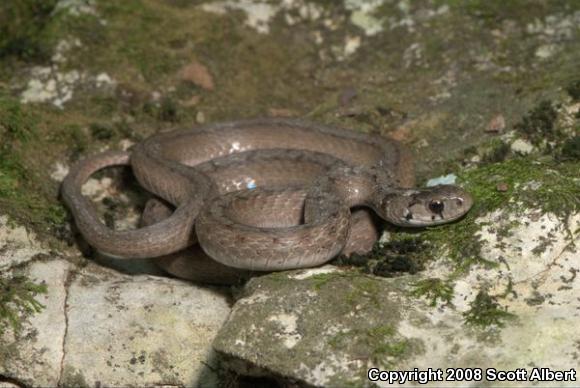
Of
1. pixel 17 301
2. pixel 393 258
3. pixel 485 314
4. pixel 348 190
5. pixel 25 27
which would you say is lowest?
pixel 17 301

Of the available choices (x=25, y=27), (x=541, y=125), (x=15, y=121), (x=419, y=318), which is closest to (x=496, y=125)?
(x=541, y=125)

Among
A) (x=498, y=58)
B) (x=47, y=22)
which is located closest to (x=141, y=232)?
(x=47, y=22)

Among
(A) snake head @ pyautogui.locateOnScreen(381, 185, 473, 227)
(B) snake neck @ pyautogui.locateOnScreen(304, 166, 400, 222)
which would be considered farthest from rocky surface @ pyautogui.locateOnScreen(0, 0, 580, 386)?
(B) snake neck @ pyautogui.locateOnScreen(304, 166, 400, 222)

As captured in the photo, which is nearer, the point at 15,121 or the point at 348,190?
the point at 348,190

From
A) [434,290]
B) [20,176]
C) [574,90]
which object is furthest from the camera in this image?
[574,90]

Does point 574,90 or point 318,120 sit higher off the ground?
point 574,90

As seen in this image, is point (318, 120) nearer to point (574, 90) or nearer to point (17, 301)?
point (574, 90)

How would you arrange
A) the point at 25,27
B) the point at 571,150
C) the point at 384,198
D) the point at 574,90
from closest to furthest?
the point at 384,198 < the point at 571,150 < the point at 574,90 < the point at 25,27
